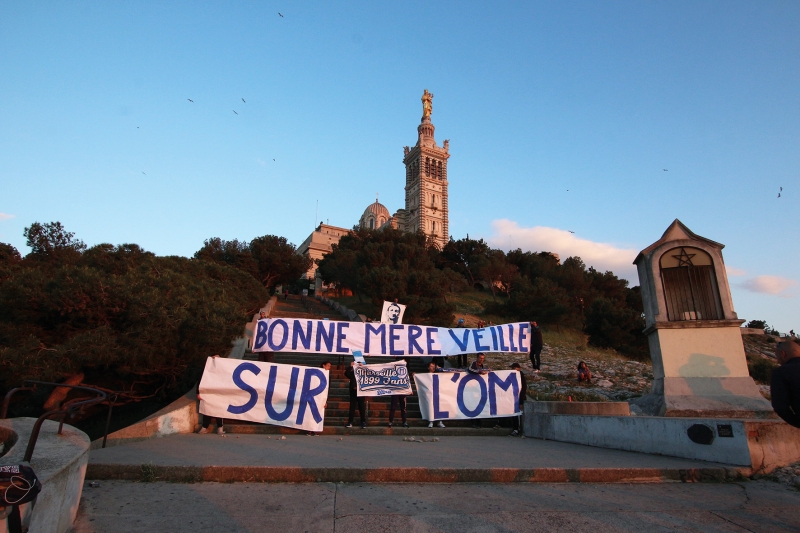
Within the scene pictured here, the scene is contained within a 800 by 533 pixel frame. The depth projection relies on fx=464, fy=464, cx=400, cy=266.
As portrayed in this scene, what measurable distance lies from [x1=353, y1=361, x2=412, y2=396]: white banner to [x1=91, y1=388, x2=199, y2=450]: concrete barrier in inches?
141

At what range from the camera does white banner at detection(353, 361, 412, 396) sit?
10.8 m

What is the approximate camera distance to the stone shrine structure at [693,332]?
A: 8.77 metres

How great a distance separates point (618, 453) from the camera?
7.45m

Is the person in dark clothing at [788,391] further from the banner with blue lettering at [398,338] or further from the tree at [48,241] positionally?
the tree at [48,241]

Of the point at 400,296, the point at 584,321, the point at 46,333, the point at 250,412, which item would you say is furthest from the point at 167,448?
the point at 584,321

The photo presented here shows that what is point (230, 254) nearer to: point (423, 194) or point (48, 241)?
point (48, 241)

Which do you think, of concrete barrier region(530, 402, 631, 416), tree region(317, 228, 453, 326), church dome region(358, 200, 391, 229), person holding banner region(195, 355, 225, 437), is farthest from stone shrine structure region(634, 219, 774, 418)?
church dome region(358, 200, 391, 229)

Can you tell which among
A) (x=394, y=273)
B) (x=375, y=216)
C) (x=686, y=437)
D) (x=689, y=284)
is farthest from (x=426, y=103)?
(x=686, y=437)

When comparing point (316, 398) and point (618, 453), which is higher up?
point (316, 398)

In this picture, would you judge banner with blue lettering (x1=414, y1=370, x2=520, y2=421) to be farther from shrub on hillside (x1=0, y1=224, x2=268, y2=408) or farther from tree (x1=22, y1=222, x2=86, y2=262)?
tree (x1=22, y1=222, x2=86, y2=262)

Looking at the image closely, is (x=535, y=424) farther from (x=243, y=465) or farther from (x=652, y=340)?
(x=243, y=465)

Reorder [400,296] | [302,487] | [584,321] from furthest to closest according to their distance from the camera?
[584,321] → [400,296] → [302,487]

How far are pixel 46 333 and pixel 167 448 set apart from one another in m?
6.87

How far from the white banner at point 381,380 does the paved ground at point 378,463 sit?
103 inches
